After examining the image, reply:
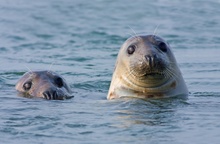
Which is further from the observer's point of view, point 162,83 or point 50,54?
point 50,54

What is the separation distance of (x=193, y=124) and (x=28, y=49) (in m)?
7.78

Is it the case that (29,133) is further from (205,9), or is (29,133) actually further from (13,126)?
(205,9)

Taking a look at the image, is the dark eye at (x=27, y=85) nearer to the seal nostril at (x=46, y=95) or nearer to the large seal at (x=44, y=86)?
the large seal at (x=44, y=86)

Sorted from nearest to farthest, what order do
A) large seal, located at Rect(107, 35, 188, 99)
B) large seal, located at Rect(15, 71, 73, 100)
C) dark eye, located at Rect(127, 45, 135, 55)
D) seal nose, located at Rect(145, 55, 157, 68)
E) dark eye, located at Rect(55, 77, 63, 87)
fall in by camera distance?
seal nose, located at Rect(145, 55, 157, 68), large seal, located at Rect(107, 35, 188, 99), dark eye, located at Rect(127, 45, 135, 55), large seal, located at Rect(15, 71, 73, 100), dark eye, located at Rect(55, 77, 63, 87)

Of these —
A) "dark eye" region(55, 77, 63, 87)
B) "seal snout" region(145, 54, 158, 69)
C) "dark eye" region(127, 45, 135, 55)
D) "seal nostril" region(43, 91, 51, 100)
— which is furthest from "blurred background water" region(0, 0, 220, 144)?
"dark eye" region(127, 45, 135, 55)

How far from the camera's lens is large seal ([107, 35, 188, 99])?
8.46 metres

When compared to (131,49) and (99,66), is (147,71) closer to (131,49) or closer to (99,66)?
(131,49)

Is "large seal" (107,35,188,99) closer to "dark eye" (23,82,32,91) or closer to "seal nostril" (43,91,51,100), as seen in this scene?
"seal nostril" (43,91,51,100)

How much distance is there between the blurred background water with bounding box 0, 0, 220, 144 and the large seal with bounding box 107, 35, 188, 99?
19 centimetres

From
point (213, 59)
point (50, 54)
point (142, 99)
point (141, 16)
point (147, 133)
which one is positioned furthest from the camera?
point (141, 16)

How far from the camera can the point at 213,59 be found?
12750 mm

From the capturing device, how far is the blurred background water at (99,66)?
23.0ft

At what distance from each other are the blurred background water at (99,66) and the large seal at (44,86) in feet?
0.53

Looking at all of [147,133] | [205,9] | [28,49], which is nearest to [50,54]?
[28,49]
